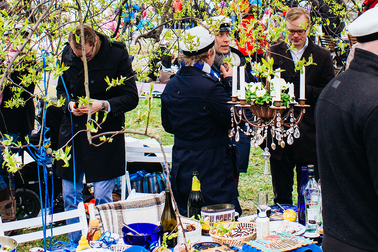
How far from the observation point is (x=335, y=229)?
1522 millimetres

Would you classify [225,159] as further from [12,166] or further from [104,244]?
[12,166]

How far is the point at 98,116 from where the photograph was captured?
3.08m

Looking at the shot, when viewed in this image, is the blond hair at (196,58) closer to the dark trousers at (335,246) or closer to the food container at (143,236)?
the food container at (143,236)

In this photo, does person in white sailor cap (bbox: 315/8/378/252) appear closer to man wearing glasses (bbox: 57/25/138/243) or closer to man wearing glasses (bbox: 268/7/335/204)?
man wearing glasses (bbox: 268/7/335/204)

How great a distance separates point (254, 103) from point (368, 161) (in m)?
0.60

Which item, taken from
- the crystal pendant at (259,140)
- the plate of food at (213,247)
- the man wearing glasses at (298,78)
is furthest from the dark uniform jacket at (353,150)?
the man wearing glasses at (298,78)

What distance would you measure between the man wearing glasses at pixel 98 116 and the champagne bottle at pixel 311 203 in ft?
5.12

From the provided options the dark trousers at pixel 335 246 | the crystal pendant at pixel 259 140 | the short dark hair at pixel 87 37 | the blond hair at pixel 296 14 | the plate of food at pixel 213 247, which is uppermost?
the blond hair at pixel 296 14

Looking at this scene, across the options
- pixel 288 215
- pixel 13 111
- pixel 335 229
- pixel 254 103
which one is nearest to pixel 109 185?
pixel 13 111

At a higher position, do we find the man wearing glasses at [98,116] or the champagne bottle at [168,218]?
the man wearing glasses at [98,116]

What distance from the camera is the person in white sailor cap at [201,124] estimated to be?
8.75 ft

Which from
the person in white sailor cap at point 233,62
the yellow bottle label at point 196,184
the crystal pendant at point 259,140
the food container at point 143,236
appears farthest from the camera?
the person in white sailor cap at point 233,62

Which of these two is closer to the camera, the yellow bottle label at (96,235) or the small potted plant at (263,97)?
the small potted plant at (263,97)

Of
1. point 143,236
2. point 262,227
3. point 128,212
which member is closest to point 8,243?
point 143,236
